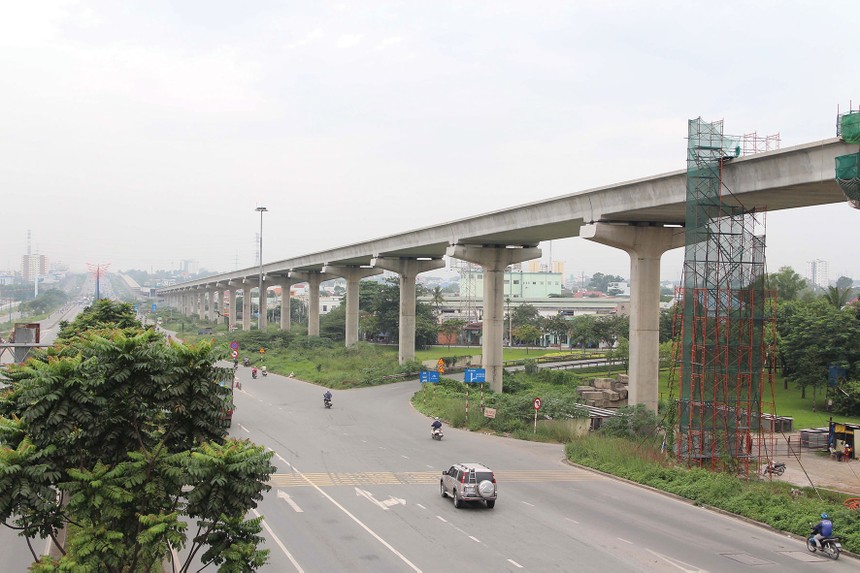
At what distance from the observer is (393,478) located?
30.5 metres

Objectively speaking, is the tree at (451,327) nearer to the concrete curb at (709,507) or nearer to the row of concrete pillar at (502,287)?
the row of concrete pillar at (502,287)

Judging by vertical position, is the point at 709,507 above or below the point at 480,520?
below

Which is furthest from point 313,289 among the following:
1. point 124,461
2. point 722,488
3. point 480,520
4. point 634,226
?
point 124,461

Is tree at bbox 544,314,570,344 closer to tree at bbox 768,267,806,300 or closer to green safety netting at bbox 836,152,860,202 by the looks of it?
tree at bbox 768,267,806,300

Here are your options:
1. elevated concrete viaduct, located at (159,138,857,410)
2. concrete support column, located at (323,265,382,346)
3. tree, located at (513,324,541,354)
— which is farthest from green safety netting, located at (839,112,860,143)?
tree, located at (513,324,541,354)

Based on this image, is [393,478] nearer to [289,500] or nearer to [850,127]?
[289,500]

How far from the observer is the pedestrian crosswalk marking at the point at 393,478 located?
29469 mm

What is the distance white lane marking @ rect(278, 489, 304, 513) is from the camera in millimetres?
25344

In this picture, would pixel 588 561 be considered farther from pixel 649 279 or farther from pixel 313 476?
pixel 649 279

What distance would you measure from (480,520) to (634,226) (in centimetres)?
2353

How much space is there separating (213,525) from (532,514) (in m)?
14.6

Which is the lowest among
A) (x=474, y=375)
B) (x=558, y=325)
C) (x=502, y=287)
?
(x=474, y=375)

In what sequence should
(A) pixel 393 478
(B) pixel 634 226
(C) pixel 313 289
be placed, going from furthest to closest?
(C) pixel 313 289 < (B) pixel 634 226 < (A) pixel 393 478

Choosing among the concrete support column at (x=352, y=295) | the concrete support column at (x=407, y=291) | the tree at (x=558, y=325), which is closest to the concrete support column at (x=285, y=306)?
the concrete support column at (x=352, y=295)
